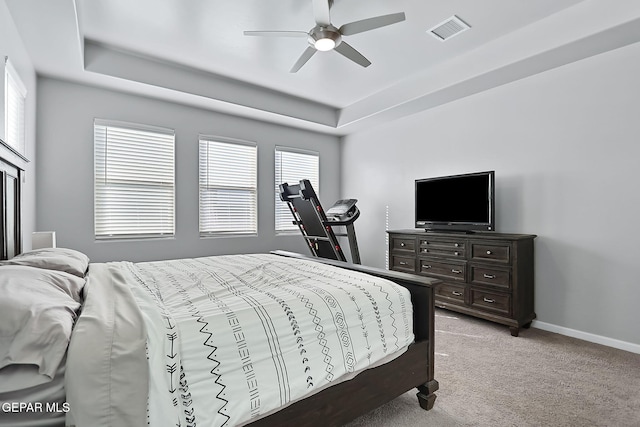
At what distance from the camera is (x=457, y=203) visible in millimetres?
3793

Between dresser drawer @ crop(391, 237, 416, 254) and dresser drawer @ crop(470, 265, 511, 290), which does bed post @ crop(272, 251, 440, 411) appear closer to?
dresser drawer @ crop(470, 265, 511, 290)

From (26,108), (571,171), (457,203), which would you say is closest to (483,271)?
(457,203)

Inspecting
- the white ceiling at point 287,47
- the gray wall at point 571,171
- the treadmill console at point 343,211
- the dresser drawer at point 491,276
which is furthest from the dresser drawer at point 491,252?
the white ceiling at point 287,47

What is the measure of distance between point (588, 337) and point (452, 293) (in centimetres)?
124

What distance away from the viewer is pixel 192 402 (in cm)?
114

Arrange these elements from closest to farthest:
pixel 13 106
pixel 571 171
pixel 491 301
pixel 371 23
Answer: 1. pixel 371 23
2. pixel 13 106
3. pixel 571 171
4. pixel 491 301

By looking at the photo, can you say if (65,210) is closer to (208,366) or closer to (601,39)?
(208,366)

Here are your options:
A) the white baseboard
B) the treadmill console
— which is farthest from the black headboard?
the white baseboard

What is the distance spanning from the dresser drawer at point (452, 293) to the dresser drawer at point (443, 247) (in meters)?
0.36

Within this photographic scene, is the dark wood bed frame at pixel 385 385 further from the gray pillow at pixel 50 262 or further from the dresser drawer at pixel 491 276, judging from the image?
the dresser drawer at pixel 491 276

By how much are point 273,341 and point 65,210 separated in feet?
11.5

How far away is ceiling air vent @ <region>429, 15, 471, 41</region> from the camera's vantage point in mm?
2938

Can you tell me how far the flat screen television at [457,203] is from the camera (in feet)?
11.5

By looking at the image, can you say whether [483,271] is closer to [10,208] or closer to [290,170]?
[290,170]
